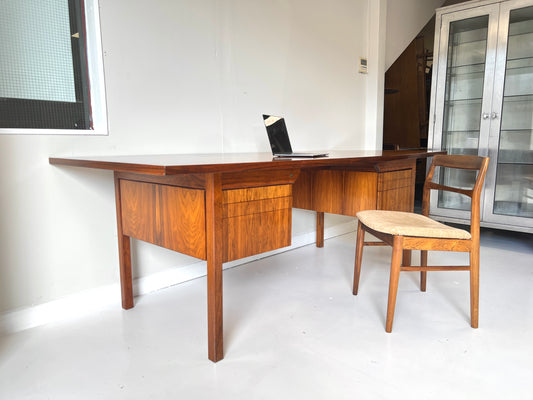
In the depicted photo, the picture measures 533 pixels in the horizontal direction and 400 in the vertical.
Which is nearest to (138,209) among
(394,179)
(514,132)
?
(394,179)

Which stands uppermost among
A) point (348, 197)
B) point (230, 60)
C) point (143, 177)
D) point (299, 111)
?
point (230, 60)

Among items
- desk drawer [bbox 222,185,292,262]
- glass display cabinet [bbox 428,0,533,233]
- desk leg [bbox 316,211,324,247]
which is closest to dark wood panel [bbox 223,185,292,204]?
desk drawer [bbox 222,185,292,262]

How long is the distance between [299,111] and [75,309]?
1.97 meters

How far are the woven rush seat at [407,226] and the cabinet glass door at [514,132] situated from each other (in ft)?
5.26

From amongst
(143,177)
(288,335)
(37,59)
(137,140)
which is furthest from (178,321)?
(37,59)

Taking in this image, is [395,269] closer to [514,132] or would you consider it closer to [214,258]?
[214,258]

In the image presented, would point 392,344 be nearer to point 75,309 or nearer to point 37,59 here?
point 75,309

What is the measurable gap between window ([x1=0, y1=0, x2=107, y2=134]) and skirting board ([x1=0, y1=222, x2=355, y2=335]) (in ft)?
2.61

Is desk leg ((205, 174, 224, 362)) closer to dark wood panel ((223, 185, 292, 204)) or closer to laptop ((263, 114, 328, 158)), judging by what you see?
dark wood panel ((223, 185, 292, 204))

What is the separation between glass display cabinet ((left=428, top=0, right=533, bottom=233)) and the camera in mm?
3012

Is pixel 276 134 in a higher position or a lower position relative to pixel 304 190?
higher

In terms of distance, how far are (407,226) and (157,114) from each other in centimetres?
138

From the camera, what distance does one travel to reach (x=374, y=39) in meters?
3.47

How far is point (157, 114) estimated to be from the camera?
208 centimetres
